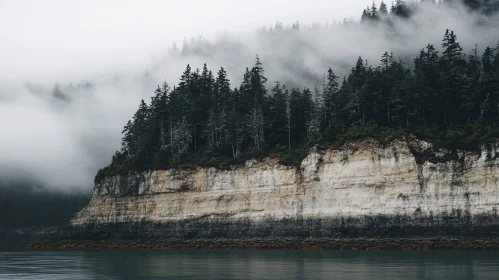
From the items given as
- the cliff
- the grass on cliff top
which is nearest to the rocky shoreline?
the cliff

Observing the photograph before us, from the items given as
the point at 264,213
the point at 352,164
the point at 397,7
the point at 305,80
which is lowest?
the point at 264,213

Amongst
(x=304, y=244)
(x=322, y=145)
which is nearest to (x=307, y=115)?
(x=322, y=145)

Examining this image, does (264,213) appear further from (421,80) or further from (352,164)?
(421,80)

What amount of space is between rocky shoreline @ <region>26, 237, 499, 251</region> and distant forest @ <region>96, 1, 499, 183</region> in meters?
11.2

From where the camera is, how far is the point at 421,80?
72312 mm

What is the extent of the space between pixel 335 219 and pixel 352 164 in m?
7.08

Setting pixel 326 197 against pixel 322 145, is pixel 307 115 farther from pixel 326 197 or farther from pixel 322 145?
pixel 326 197

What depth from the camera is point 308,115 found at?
81875 mm

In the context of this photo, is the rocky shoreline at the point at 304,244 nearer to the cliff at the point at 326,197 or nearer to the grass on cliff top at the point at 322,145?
the cliff at the point at 326,197

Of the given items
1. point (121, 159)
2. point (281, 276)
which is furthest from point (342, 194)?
point (121, 159)

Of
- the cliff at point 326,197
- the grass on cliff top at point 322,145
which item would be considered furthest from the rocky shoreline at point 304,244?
the grass on cliff top at point 322,145

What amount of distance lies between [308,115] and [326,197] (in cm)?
1971

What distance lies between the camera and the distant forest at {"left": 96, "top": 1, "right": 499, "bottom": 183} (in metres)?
66.2

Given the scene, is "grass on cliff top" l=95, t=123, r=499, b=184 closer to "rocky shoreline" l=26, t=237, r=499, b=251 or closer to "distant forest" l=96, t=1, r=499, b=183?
"distant forest" l=96, t=1, r=499, b=183
